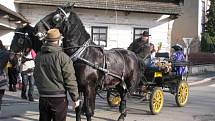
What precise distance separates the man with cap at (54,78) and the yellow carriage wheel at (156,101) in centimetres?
504

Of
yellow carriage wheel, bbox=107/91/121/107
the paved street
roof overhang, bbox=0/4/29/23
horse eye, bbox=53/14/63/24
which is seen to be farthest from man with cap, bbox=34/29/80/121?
roof overhang, bbox=0/4/29/23

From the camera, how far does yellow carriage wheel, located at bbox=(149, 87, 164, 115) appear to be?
470 inches

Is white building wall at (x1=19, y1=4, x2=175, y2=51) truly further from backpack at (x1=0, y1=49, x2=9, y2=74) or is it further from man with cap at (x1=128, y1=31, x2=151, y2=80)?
backpack at (x1=0, y1=49, x2=9, y2=74)

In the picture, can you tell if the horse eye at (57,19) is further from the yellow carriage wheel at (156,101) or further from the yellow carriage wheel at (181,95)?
the yellow carriage wheel at (181,95)

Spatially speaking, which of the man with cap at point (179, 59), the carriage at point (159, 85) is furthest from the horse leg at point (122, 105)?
the man with cap at point (179, 59)

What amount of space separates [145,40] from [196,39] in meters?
31.8

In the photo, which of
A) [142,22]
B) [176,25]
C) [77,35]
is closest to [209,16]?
[176,25]

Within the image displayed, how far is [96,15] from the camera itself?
1067 inches

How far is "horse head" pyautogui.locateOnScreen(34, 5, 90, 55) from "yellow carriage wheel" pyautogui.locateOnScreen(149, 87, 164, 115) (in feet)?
10.1

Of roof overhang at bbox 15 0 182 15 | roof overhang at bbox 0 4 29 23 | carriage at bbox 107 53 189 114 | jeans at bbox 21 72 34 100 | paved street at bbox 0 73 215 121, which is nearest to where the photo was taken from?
paved street at bbox 0 73 215 121

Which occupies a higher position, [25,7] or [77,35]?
[25,7]

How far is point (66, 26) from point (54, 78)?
2.42 metres

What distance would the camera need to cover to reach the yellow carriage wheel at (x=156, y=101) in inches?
470

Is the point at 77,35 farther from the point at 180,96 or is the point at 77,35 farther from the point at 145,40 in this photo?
the point at 180,96
